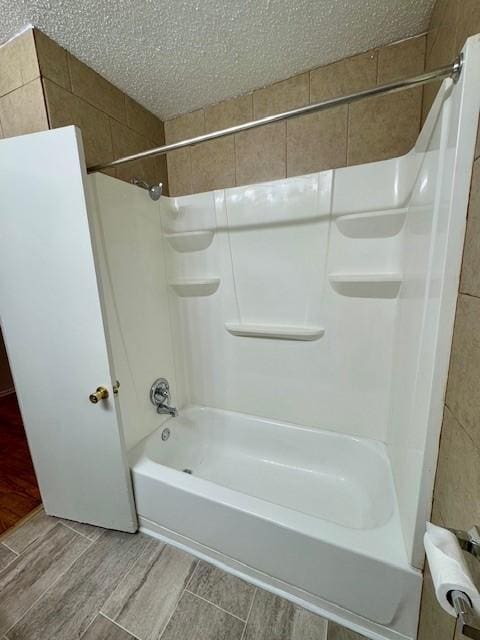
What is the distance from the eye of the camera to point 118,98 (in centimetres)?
141

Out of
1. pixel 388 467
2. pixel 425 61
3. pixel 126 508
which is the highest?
pixel 425 61

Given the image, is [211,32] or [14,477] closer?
[211,32]

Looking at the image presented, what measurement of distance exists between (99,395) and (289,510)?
93 cm

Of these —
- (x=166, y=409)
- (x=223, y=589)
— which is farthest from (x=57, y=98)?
(x=223, y=589)

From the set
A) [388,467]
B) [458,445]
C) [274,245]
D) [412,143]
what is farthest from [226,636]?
[412,143]

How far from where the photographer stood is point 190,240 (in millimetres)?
1604

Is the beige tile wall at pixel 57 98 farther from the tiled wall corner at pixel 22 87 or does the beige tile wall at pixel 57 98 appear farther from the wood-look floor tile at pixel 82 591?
the wood-look floor tile at pixel 82 591

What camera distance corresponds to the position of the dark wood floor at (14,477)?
1.49 meters

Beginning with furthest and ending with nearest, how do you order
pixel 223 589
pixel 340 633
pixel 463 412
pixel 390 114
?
pixel 390 114 → pixel 223 589 → pixel 340 633 → pixel 463 412

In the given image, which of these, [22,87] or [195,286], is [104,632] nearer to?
[195,286]

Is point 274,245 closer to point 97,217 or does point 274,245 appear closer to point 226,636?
point 97,217

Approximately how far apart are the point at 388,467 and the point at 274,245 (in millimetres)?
1276

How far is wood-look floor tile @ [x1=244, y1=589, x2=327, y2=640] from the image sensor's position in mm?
945

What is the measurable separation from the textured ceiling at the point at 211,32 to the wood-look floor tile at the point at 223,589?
2.34 m
